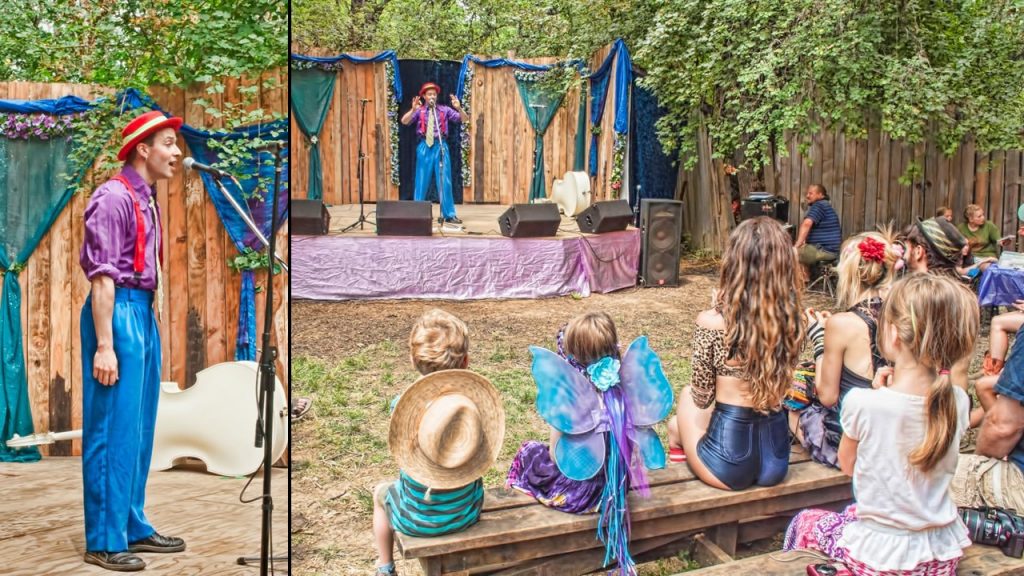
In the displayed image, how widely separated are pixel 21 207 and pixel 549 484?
2.36 metres

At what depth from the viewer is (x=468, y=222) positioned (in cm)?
891

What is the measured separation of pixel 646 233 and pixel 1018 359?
581 cm

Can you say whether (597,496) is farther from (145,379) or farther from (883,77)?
(883,77)

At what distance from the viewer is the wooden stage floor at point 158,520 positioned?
8.57 feet

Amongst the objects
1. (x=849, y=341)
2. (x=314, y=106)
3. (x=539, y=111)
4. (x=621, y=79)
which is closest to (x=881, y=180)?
(x=621, y=79)

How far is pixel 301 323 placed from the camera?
6.66 metres

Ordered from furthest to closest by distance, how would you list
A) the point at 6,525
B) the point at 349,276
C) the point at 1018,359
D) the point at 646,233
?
Answer: the point at 646,233 → the point at 349,276 → the point at 6,525 → the point at 1018,359

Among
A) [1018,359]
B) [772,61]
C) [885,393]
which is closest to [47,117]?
[885,393]

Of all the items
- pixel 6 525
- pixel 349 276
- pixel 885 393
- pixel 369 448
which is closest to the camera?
pixel 885 393

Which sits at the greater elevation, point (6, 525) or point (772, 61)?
point (772, 61)

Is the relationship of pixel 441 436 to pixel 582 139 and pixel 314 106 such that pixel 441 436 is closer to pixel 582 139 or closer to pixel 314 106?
pixel 582 139

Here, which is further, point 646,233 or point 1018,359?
point 646,233

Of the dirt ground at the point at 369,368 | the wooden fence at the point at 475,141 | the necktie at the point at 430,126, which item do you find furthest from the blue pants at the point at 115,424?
the wooden fence at the point at 475,141

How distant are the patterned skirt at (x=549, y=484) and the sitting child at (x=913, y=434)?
625 mm
